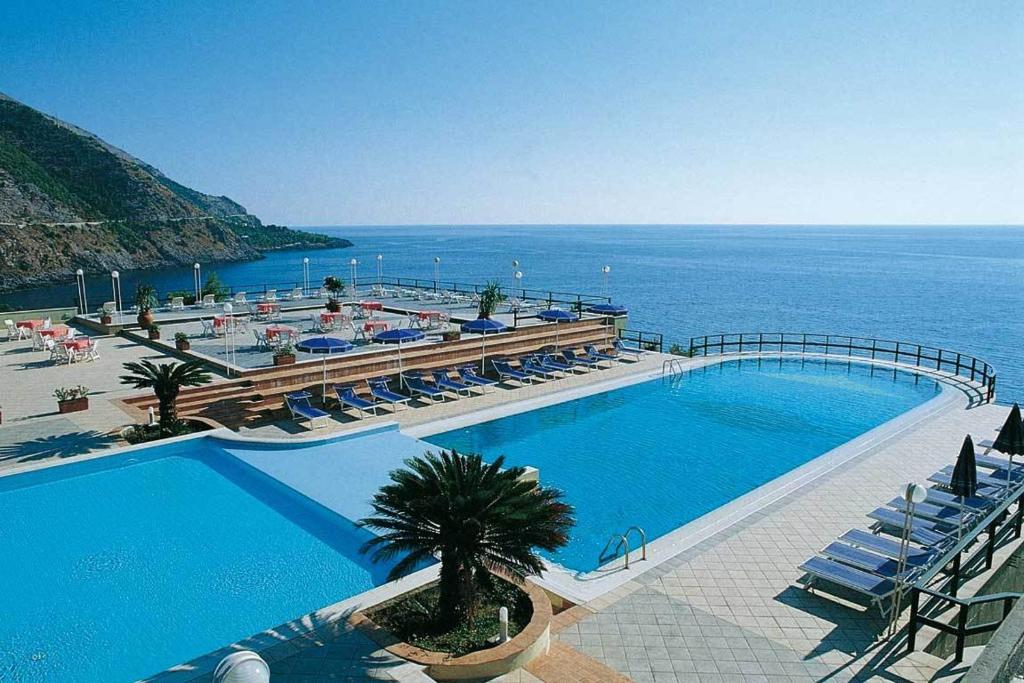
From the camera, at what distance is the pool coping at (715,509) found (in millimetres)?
8359

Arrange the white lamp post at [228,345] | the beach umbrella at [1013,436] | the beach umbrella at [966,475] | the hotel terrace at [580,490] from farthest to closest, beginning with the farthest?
the white lamp post at [228,345] → the beach umbrella at [1013,436] → the beach umbrella at [966,475] → the hotel terrace at [580,490]

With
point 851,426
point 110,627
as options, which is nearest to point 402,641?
point 110,627

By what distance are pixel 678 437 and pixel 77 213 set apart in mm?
93178

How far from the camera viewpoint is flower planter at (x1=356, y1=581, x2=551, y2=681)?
6.05 meters

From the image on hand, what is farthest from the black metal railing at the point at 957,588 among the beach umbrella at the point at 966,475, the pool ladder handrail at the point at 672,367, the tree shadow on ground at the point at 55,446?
the tree shadow on ground at the point at 55,446

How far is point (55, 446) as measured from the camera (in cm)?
1218

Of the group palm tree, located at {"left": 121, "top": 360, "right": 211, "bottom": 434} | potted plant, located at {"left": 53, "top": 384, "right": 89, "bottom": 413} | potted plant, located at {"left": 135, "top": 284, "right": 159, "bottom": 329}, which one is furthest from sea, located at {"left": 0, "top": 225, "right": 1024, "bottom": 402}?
palm tree, located at {"left": 121, "top": 360, "right": 211, "bottom": 434}

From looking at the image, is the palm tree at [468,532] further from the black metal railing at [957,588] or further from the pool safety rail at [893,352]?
the pool safety rail at [893,352]

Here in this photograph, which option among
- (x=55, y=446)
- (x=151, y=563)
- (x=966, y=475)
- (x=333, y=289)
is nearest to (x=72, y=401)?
(x=55, y=446)

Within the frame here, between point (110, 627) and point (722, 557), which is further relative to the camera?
point (722, 557)

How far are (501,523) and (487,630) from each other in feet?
3.58

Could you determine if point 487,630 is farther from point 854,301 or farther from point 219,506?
point 854,301

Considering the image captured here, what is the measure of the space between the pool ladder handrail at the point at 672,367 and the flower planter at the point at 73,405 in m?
15.5

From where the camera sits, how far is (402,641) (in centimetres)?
656
